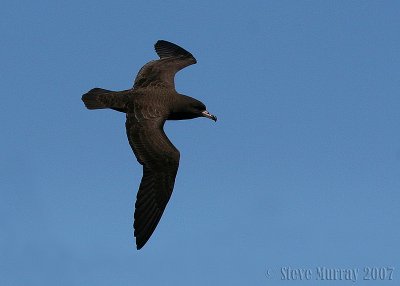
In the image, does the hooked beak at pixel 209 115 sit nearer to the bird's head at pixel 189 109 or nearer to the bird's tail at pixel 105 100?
the bird's head at pixel 189 109

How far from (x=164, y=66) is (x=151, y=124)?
2.81 m

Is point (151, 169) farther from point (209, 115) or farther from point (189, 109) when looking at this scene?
point (209, 115)

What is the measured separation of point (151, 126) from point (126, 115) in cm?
55

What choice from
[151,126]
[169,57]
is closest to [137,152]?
[151,126]

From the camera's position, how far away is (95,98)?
16.9 metres

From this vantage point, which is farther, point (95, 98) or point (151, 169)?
point (95, 98)

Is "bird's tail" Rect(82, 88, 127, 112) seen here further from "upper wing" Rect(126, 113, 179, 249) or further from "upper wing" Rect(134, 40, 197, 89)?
"upper wing" Rect(134, 40, 197, 89)

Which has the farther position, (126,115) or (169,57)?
(169,57)

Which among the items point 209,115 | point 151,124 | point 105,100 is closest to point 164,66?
point 209,115

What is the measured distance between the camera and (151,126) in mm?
16484

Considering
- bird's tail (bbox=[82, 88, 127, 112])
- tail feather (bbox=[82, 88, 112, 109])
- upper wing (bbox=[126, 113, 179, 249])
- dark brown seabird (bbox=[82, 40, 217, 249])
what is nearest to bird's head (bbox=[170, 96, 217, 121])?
dark brown seabird (bbox=[82, 40, 217, 249])

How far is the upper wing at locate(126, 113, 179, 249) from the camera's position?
15523mm

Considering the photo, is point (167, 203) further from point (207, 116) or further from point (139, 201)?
point (207, 116)

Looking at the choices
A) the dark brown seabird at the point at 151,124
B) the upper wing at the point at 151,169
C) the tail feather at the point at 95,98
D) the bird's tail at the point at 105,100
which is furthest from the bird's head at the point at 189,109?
the tail feather at the point at 95,98
